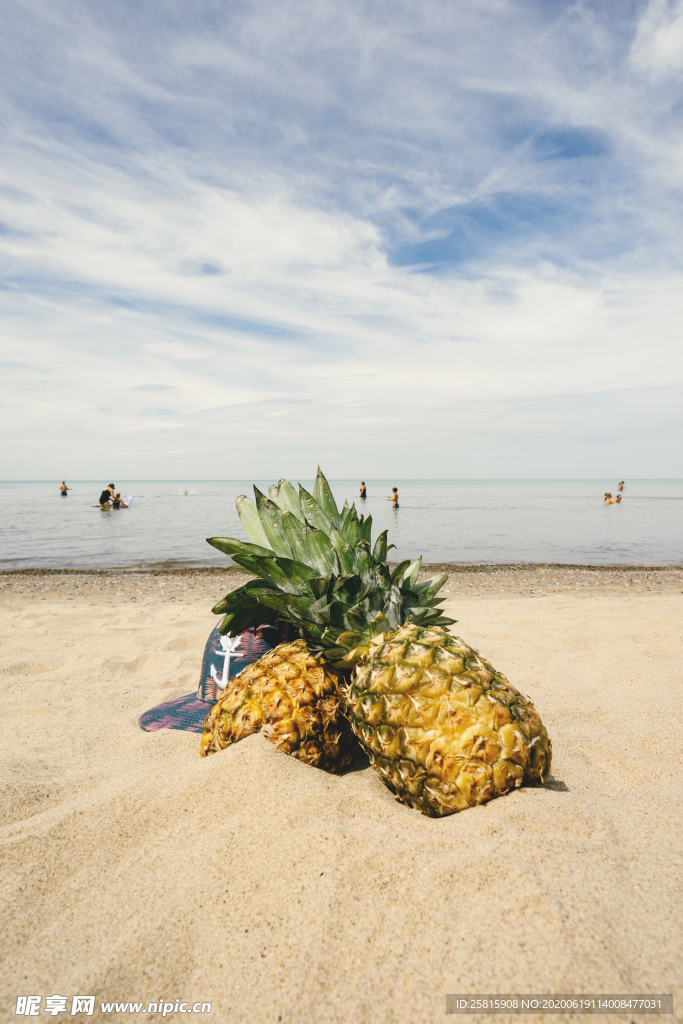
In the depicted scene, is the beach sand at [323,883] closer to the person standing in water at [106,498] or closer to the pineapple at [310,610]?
the pineapple at [310,610]

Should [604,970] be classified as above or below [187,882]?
above

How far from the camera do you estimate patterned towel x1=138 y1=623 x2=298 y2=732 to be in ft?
10.8

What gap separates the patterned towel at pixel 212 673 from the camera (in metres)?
3.29

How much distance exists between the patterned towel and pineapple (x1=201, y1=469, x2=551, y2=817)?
0.32 m

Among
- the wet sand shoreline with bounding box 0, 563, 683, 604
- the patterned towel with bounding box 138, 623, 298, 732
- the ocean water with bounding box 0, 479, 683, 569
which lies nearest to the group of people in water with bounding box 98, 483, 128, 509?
the ocean water with bounding box 0, 479, 683, 569

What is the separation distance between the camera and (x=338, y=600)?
2.52 meters

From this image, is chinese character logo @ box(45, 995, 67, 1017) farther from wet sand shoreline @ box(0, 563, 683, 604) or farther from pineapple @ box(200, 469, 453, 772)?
wet sand shoreline @ box(0, 563, 683, 604)

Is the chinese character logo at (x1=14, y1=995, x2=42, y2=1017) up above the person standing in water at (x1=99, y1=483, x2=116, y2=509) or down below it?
below

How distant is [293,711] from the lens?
8.05 feet

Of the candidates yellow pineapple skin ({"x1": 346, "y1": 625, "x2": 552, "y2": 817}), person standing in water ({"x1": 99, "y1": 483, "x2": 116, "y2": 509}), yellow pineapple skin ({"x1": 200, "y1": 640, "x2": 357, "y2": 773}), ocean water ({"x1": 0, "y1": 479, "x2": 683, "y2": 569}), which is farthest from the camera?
person standing in water ({"x1": 99, "y1": 483, "x2": 116, "y2": 509})

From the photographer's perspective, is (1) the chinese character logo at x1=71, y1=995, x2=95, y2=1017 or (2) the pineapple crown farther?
(2) the pineapple crown

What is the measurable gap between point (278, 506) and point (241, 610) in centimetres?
65

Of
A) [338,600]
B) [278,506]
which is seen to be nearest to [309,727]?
[338,600]

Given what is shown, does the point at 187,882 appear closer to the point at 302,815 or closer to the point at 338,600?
the point at 302,815
